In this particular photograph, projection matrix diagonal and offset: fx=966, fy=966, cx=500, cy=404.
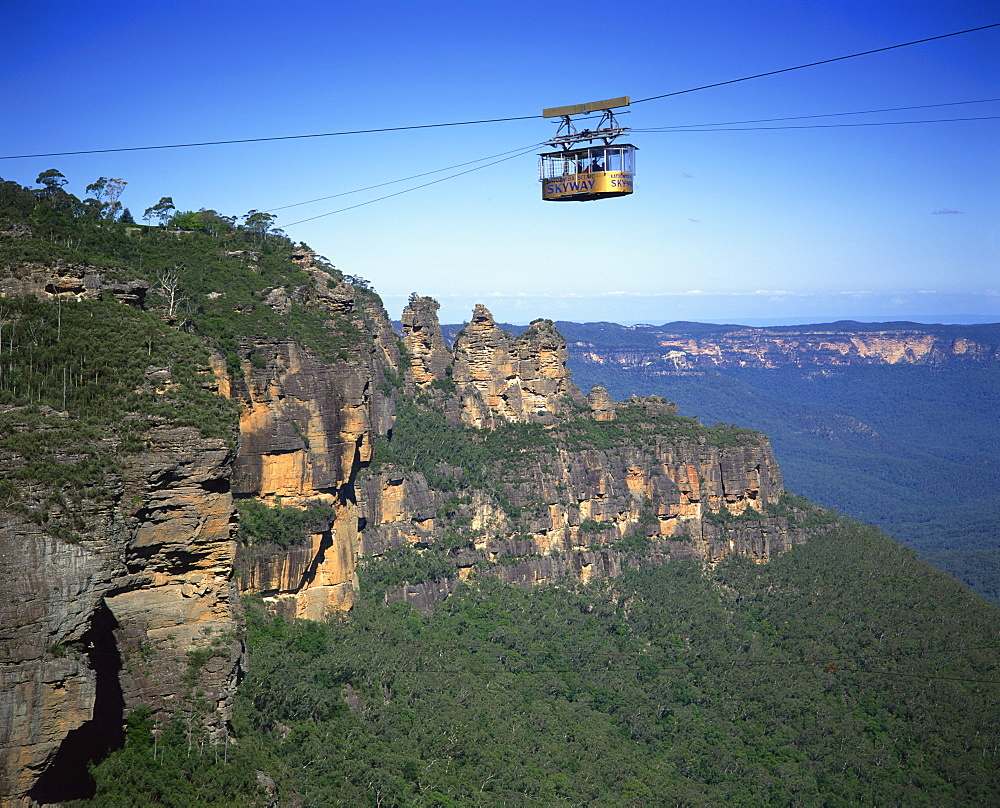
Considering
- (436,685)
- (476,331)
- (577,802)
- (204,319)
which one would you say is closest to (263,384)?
(204,319)

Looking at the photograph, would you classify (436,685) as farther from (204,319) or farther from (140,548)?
(140,548)

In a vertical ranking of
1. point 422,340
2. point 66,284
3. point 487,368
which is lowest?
point 487,368

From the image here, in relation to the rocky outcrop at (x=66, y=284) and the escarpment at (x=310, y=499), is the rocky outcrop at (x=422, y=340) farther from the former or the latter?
the rocky outcrop at (x=66, y=284)

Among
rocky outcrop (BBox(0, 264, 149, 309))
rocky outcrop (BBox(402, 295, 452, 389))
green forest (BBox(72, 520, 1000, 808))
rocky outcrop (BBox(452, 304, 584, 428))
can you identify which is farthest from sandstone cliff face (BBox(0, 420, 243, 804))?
rocky outcrop (BBox(452, 304, 584, 428))

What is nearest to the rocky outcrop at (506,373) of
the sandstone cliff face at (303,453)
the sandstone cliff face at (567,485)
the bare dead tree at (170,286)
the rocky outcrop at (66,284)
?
the sandstone cliff face at (567,485)

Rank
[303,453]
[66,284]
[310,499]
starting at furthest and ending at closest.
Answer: [310,499]
[303,453]
[66,284]

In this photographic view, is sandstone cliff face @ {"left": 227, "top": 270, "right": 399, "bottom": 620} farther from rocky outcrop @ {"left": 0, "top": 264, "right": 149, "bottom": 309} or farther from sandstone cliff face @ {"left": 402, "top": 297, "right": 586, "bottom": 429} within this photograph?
sandstone cliff face @ {"left": 402, "top": 297, "right": 586, "bottom": 429}

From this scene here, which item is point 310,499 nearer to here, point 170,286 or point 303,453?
point 303,453

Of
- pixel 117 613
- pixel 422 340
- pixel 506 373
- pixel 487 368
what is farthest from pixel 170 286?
pixel 506 373
